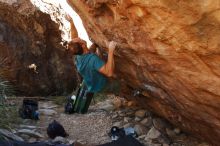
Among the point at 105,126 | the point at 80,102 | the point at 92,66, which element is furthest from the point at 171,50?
the point at 80,102

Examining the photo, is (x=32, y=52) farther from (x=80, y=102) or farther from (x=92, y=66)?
(x=92, y=66)

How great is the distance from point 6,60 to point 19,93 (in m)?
0.79

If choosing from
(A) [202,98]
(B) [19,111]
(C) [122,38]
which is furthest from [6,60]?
(A) [202,98]

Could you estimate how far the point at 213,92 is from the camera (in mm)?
4316

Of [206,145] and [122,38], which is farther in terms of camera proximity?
[206,145]

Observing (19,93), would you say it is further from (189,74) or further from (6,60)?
(189,74)

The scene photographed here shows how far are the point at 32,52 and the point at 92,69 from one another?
3.80 meters

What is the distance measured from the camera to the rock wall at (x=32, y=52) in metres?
9.57

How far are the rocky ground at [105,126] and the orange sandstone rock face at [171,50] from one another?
1.21 feet

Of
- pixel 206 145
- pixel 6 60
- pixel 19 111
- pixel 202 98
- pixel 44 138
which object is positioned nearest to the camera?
pixel 202 98

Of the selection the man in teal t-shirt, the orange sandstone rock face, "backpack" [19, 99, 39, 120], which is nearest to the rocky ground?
"backpack" [19, 99, 39, 120]

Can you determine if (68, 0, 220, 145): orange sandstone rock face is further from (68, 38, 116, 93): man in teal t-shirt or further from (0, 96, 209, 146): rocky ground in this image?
(0, 96, 209, 146): rocky ground

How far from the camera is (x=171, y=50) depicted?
170 inches

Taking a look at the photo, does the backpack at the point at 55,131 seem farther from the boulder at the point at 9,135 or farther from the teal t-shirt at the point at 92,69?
the teal t-shirt at the point at 92,69
